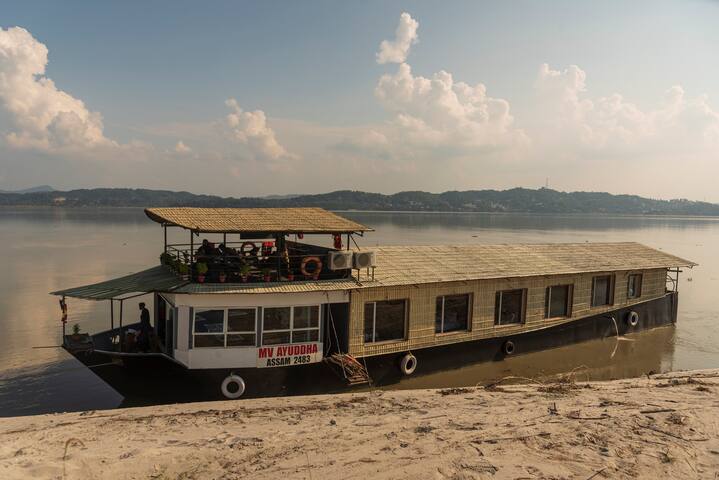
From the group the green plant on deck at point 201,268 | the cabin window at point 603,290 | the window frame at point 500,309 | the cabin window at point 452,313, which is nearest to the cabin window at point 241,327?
the green plant on deck at point 201,268

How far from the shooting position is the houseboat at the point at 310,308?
41.2ft

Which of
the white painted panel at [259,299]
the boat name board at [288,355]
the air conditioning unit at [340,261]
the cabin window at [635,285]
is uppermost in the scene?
the air conditioning unit at [340,261]

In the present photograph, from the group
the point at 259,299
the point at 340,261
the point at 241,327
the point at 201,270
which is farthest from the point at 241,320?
the point at 340,261

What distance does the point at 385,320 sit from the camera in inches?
574

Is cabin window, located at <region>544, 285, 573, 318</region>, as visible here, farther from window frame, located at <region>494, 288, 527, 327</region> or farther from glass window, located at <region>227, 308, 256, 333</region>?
glass window, located at <region>227, 308, 256, 333</region>

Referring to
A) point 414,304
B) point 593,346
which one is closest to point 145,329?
point 414,304

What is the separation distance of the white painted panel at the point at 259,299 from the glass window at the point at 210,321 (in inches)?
13.1

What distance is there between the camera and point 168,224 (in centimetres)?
1250

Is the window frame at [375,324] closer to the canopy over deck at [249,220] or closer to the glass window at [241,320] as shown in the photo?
the canopy over deck at [249,220]

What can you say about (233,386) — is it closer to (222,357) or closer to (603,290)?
(222,357)

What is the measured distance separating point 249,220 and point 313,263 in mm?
2036

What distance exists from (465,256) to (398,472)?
1066 cm

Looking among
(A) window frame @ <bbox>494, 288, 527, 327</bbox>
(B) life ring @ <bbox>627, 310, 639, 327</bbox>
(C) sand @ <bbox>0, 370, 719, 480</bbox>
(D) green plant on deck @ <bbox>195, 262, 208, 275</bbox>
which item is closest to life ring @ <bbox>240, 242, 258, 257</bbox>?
(D) green plant on deck @ <bbox>195, 262, 208, 275</bbox>

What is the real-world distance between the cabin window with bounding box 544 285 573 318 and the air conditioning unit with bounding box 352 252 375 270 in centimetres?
812
